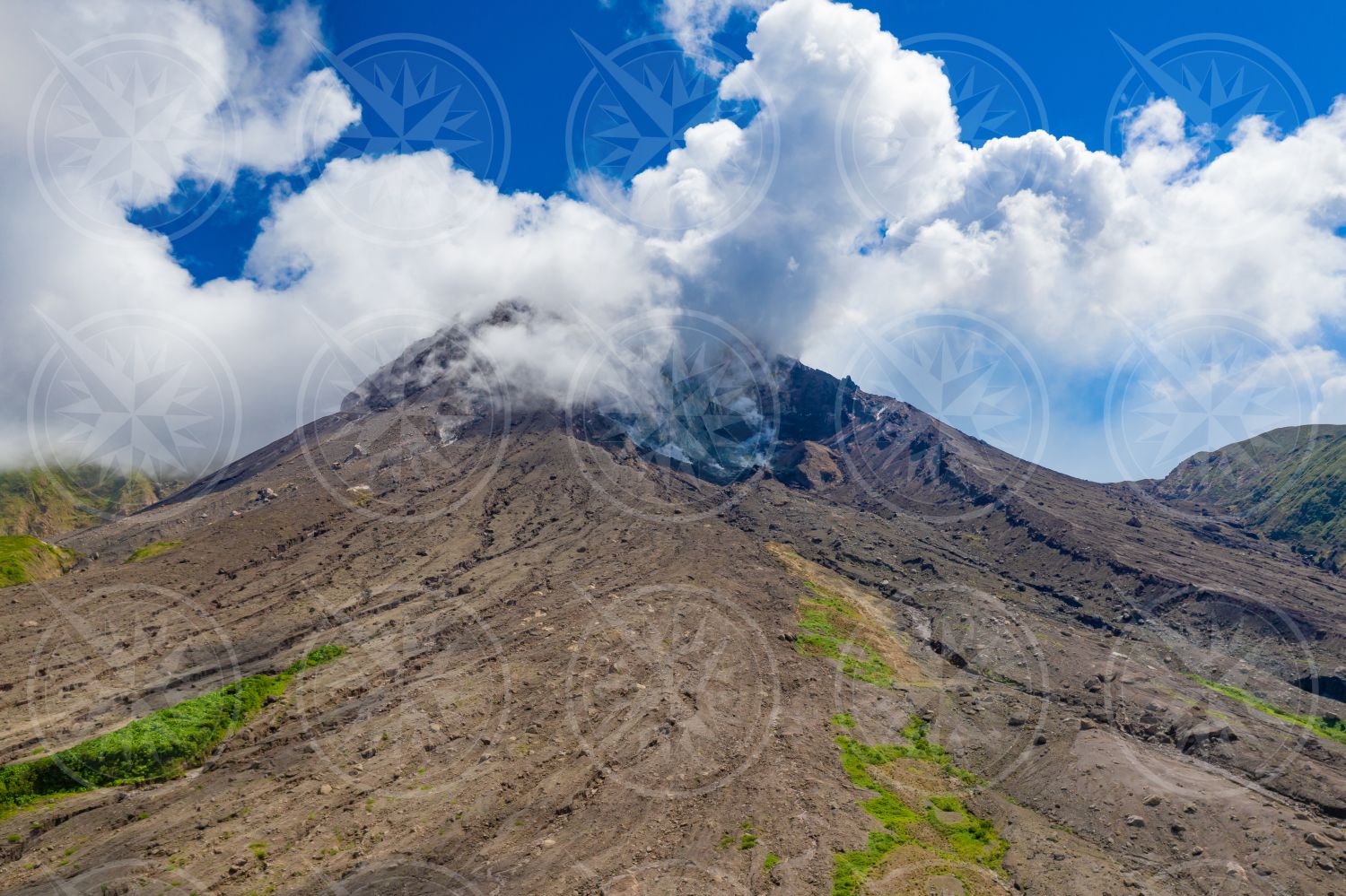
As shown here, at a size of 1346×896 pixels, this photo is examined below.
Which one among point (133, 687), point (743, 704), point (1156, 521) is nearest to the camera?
point (133, 687)

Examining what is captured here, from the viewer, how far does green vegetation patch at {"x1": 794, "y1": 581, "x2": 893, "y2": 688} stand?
50.6 meters

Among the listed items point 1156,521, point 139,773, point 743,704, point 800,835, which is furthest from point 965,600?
point 139,773

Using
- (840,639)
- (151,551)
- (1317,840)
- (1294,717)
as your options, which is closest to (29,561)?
(151,551)

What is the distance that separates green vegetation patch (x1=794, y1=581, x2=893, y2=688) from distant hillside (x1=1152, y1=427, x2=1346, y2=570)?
76939 millimetres

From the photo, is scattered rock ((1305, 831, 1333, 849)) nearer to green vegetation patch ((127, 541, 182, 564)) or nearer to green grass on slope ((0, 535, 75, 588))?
green vegetation patch ((127, 541, 182, 564))

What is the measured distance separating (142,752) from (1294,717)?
72.8 meters

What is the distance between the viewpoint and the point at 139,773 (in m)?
31.6

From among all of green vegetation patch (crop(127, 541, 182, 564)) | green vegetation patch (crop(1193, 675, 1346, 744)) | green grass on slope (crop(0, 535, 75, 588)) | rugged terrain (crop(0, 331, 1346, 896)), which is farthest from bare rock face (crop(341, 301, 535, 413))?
green vegetation patch (crop(1193, 675, 1346, 744))

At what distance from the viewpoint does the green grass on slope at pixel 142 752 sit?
2989 centimetres

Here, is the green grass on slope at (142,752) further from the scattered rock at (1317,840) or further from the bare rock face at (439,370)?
the bare rock face at (439,370)

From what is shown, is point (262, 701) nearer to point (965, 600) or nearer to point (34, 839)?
point (34, 839)

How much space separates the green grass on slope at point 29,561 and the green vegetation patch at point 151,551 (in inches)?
→ 202

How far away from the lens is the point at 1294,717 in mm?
49719

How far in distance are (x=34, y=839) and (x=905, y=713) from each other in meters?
44.0
